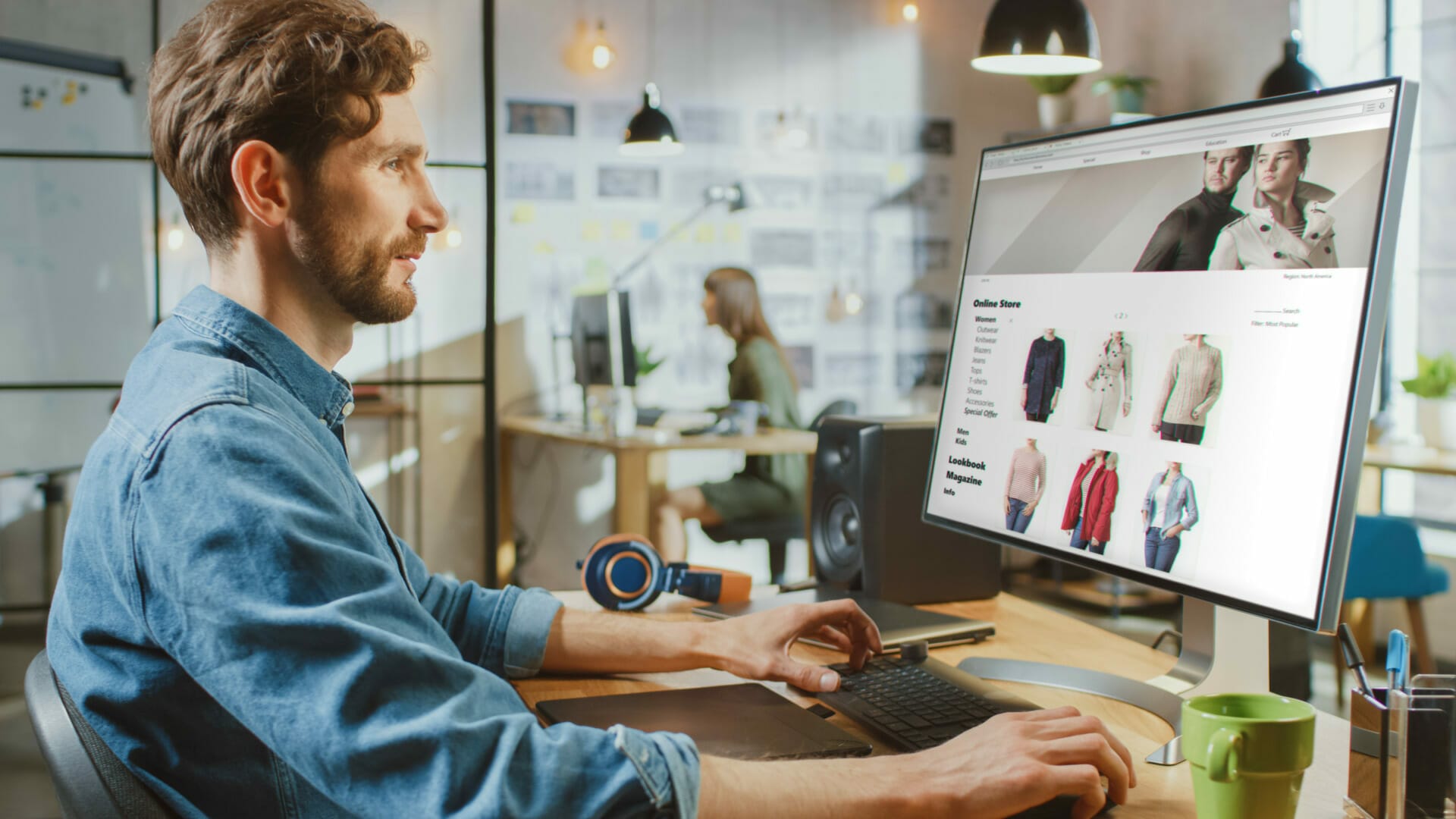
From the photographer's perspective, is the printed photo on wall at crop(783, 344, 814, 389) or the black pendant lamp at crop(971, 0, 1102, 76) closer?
the black pendant lamp at crop(971, 0, 1102, 76)

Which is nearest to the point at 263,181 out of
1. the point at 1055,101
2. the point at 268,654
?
the point at 268,654

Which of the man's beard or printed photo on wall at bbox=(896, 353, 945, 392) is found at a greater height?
the man's beard

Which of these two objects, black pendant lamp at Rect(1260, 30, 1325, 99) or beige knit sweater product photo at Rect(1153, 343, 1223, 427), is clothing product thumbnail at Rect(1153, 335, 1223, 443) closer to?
beige knit sweater product photo at Rect(1153, 343, 1223, 427)

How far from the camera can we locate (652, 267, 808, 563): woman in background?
14.1 ft

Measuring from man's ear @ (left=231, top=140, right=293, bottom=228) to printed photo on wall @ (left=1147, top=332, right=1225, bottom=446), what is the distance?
2.50 ft

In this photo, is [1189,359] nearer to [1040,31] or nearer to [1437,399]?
[1040,31]

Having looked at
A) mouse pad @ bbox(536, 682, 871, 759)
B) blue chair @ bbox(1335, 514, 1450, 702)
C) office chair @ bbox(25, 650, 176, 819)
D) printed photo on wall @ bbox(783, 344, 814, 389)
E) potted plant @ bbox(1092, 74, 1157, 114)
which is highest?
potted plant @ bbox(1092, 74, 1157, 114)

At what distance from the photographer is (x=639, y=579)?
1459 millimetres

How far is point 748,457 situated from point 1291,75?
2.36 meters

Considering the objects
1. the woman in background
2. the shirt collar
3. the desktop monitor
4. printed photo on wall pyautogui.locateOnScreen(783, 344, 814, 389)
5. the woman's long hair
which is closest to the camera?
the shirt collar

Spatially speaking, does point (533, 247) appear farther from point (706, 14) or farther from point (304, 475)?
point (304, 475)

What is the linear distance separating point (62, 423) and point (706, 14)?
3136 mm

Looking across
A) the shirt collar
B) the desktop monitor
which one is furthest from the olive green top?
the shirt collar

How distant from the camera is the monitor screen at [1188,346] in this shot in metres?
0.85
